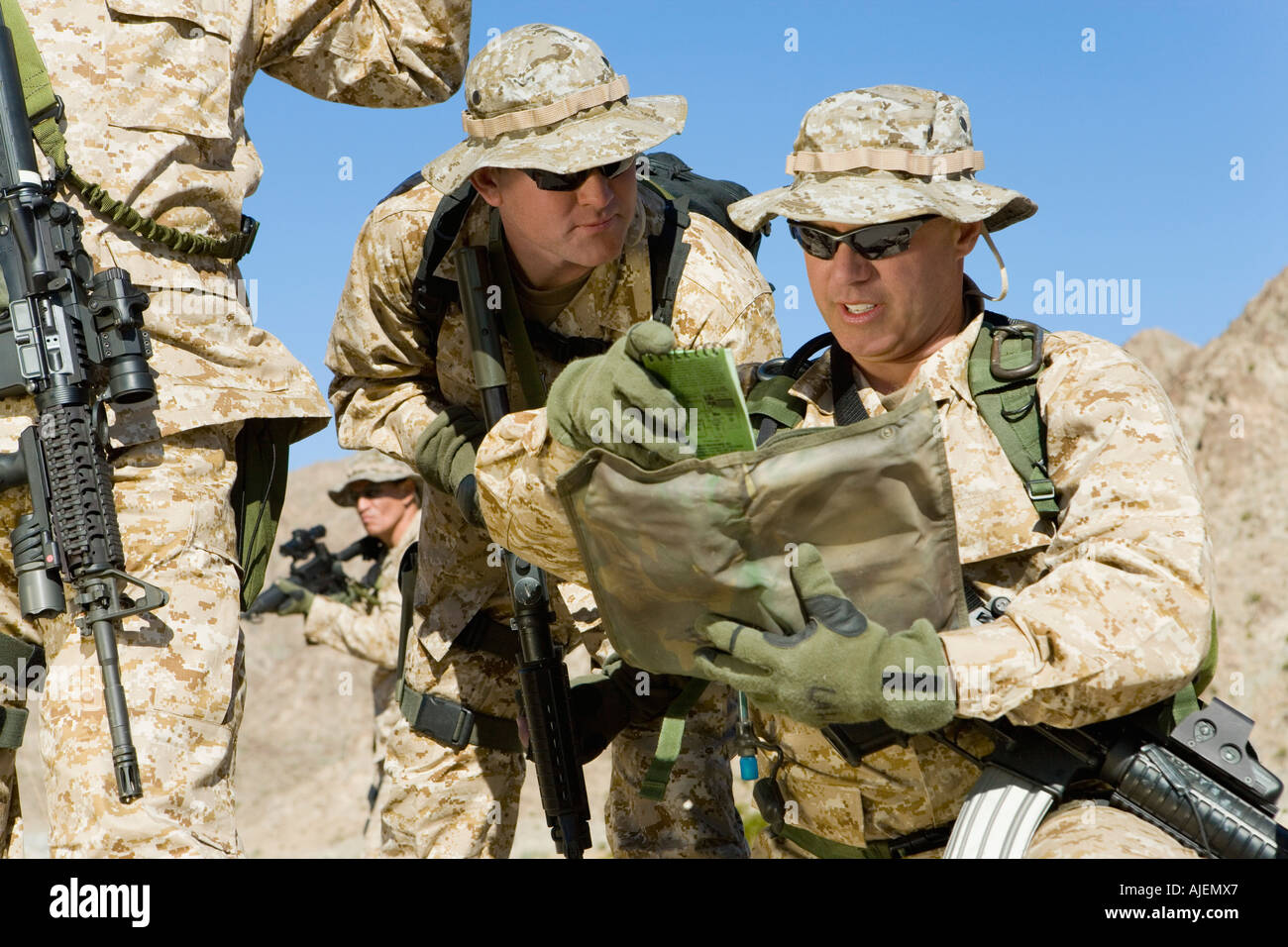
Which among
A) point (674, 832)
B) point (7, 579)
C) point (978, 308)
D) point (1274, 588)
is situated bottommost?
point (1274, 588)

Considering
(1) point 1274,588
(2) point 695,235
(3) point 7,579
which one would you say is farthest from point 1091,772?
(1) point 1274,588

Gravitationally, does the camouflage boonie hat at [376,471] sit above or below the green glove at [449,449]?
below

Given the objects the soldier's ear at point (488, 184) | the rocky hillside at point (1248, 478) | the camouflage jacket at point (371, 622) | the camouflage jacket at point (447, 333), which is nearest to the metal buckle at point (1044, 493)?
the camouflage jacket at point (447, 333)

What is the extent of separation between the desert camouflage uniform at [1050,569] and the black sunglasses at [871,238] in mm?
A: 310

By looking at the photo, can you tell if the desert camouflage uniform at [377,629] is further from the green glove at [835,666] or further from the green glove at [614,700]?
the green glove at [835,666]

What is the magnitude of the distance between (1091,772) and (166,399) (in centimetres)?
283

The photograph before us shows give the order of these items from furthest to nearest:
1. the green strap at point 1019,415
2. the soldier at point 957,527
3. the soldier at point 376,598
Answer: the soldier at point 376,598
the green strap at point 1019,415
the soldier at point 957,527

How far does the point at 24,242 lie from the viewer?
4285mm

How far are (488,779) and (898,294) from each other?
109 inches

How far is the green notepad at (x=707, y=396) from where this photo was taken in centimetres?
309

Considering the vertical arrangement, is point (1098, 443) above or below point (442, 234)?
below

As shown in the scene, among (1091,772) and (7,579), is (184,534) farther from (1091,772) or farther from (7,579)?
(1091,772)

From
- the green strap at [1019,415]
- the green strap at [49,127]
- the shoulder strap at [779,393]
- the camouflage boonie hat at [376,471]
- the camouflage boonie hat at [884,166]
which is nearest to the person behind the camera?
the green strap at [1019,415]

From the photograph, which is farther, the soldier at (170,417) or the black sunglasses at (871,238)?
the soldier at (170,417)
